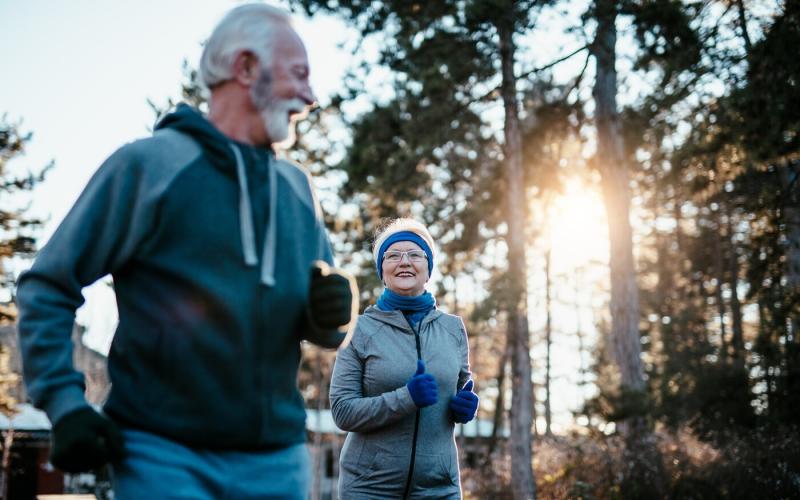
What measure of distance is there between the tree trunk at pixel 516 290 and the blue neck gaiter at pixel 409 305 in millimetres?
11111

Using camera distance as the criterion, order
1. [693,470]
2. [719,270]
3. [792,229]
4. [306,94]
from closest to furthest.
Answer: [306,94] → [693,470] → [792,229] → [719,270]

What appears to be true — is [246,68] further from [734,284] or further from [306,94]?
[734,284]

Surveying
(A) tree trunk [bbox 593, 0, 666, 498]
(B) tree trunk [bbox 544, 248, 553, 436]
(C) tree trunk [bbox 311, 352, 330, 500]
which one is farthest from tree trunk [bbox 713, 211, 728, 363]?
(A) tree trunk [bbox 593, 0, 666, 498]

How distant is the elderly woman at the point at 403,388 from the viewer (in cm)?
372

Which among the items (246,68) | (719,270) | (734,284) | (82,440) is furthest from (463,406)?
(719,270)

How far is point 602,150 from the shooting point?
1554cm

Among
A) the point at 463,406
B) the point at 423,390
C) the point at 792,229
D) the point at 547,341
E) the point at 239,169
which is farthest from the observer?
the point at 547,341

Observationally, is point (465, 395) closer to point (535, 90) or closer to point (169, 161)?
point (169, 161)

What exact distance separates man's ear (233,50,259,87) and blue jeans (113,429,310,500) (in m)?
0.91

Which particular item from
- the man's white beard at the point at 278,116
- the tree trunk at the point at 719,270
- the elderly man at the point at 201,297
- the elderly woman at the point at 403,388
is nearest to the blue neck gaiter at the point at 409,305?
the elderly woman at the point at 403,388

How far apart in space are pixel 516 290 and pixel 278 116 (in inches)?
527

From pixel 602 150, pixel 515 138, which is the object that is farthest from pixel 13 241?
pixel 602 150

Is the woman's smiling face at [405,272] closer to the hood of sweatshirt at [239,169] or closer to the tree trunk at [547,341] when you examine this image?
the hood of sweatshirt at [239,169]

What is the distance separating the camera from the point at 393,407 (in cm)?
365
